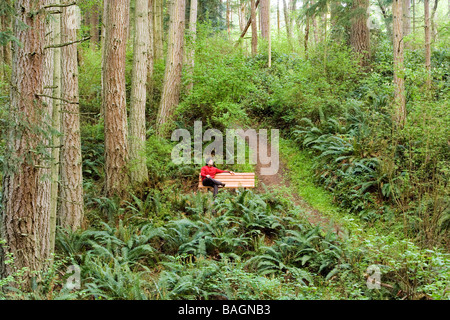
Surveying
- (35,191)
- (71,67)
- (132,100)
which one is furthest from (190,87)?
(35,191)

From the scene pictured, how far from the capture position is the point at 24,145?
575cm

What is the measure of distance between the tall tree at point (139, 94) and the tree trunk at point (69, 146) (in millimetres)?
1889

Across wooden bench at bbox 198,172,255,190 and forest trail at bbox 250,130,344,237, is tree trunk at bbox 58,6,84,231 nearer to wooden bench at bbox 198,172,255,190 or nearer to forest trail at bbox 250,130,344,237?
wooden bench at bbox 198,172,255,190

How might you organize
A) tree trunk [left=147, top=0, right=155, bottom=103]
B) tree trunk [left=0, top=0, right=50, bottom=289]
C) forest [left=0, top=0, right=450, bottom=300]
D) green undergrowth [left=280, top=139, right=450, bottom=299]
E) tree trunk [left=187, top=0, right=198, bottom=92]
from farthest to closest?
tree trunk [left=147, top=0, right=155, bottom=103] < tree trunk [left=187, top=0, right=198, bottom=92] < forest [left=0, top=0, right=450, bottom=300] < green undergrowth [left=280, top=139, right=450, bottom=299] < tree trunk [left=0, top=0, right=50, bottom=289]

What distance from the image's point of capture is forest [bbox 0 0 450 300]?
6.04m

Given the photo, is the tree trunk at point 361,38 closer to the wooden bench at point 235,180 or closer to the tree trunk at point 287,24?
the tree trunk at point 287,24

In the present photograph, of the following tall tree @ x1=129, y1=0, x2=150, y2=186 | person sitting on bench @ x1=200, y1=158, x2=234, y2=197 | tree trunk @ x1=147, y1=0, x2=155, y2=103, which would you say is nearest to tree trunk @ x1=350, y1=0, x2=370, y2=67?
tree trunk @ x1=147, y1=0, x2=155, y2=103

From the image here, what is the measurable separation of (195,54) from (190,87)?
1.26m

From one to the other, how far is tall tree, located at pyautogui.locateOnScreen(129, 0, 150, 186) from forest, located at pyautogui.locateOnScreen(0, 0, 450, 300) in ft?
0.14

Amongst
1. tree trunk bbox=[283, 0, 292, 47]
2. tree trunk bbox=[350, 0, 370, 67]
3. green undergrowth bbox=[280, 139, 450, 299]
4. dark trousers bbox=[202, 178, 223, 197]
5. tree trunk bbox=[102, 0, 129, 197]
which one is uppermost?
tree trunk bbox=[283, 0, 292, 47]

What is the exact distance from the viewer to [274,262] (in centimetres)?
785

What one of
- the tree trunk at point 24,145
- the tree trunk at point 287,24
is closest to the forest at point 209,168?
the tree trunk at point 24,145

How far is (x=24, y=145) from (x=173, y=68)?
29.5 feet

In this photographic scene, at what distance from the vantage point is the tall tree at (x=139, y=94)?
11070 millimetres
